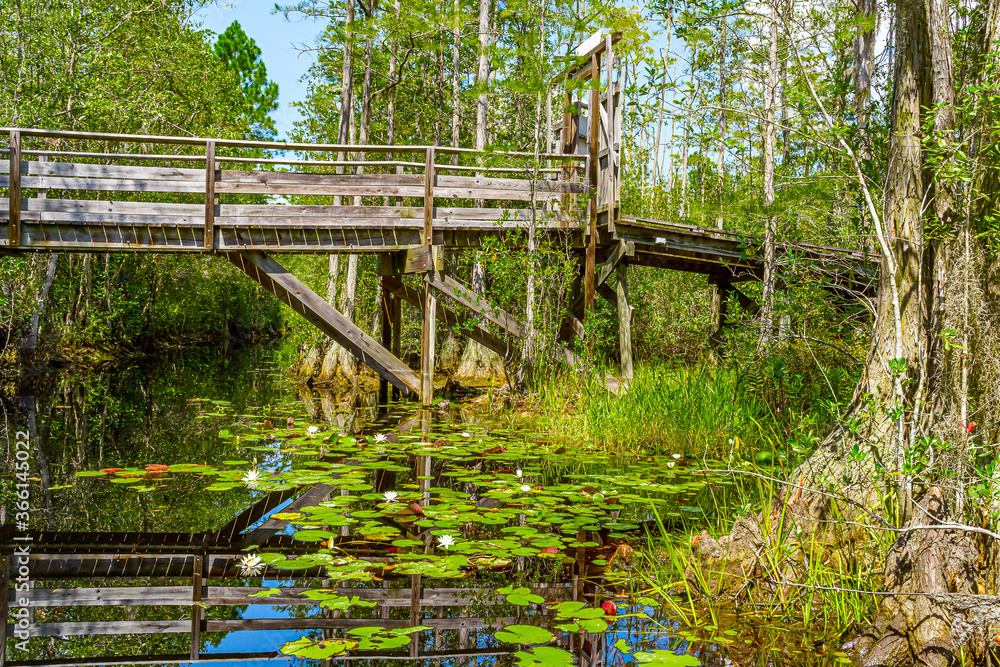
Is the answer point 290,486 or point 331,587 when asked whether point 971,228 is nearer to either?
point 331,587

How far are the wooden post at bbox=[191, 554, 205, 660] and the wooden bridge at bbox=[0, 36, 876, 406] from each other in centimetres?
501

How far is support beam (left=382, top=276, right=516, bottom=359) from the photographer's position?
10.5m

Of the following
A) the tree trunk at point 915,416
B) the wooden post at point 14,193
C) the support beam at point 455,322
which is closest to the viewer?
the tree trunk at point 915,416

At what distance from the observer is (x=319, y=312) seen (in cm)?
941

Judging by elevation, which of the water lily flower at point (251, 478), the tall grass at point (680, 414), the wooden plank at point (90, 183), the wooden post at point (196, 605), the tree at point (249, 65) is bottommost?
the wooden post at point (196, 605)

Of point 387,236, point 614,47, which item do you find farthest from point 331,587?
point 614,47

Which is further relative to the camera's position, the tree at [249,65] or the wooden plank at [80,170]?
the tree at [249,65]

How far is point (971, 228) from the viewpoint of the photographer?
3264 millimetres

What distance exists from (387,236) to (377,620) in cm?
705

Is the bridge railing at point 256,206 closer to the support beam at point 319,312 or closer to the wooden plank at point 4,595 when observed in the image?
the support beam at point 319,312

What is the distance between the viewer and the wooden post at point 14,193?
8164 millimetres

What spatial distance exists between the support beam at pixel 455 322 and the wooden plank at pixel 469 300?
253 millimetres

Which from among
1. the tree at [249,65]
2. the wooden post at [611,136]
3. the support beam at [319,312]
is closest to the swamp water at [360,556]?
the support beam at [319,312]

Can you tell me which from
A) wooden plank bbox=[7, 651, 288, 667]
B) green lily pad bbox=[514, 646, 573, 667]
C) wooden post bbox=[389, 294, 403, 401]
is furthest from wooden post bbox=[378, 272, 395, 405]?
green lily pad bbox=[514, 646, 573, 667]
